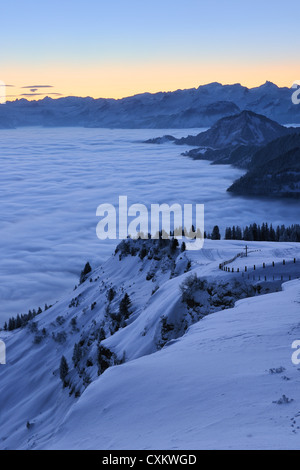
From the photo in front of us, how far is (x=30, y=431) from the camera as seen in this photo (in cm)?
4009

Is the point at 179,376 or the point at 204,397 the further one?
the point at 179,376

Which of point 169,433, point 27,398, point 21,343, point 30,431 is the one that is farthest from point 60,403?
point 169,433

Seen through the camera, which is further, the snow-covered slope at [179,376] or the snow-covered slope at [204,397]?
the snow-covered slope at [179,376]

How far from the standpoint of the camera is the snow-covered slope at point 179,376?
14797 mm

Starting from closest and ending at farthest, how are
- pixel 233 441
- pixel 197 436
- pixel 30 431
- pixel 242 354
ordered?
1. pixel 233 441
2. pixel 197 436
3. pixel 242 354
4. pixel 30 431


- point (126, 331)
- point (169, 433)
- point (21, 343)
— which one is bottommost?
point (21, 343)

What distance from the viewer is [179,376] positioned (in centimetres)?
1892

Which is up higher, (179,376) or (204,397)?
(204,397)

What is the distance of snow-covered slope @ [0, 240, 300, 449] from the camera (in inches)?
583

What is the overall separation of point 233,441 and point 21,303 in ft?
417

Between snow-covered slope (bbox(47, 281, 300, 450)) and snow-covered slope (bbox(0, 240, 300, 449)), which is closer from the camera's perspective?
snow-covered slope (bbox(47, 281, 300, 450))
